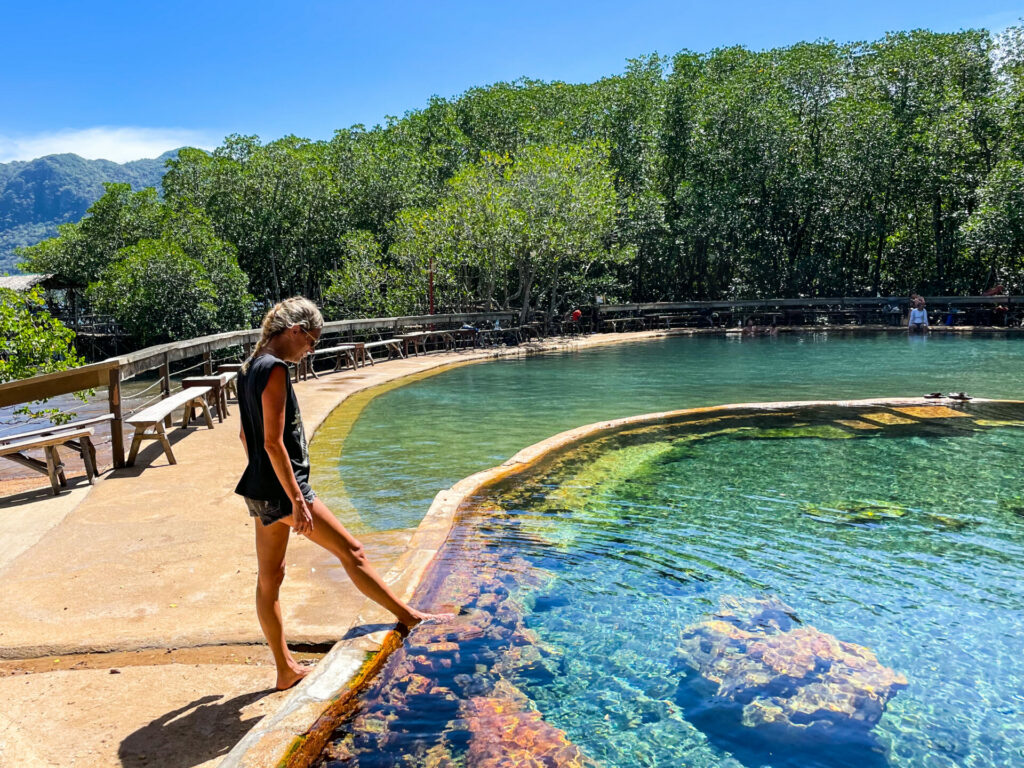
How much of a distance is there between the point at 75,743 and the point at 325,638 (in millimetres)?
1152

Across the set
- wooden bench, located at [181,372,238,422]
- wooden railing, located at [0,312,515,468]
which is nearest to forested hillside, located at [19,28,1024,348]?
wooden bench, located at [181,372,238,422]

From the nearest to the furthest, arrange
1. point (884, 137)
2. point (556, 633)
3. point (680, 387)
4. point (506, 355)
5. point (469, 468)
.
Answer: point (556, 633)
point (469, 468)
point (680, 387)
point (506, 355)
point (884, 137)

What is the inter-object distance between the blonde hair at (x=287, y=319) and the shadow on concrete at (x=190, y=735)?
147 centimetres

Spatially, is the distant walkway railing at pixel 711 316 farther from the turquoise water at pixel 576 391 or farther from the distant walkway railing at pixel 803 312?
the turquoise water at pixel 576 391

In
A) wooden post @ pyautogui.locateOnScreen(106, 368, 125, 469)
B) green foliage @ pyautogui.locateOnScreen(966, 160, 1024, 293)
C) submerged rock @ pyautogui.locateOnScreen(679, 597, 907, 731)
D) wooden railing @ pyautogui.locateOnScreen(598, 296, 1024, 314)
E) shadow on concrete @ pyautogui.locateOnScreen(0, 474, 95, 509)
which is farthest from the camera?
wooden railing @ pyautogui.locateOnScreen(598, 296, 1024, 314)

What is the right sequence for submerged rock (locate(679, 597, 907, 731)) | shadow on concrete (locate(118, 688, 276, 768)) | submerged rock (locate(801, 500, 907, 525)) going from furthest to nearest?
submerged rock (locate(801, 500, 907, 525)) → submerged rock (locate(679, 597, 907, 731)) → shadow on concrete (locate(118, 688, 276, 768))

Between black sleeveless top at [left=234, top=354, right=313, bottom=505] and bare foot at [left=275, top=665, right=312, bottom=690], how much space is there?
30.7 inches

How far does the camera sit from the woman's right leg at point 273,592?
3.17 meters

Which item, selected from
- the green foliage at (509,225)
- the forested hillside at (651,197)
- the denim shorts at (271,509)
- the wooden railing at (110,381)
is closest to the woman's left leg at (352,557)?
the denim shorts at (271,509)

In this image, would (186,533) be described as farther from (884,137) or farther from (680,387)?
(884,137)

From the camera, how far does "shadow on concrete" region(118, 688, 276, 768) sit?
272cm

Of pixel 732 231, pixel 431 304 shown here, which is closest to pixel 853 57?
pixel 732 231

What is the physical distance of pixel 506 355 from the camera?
23484 mm

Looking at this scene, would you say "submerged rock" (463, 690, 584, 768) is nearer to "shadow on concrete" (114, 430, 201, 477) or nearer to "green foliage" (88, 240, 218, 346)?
"shadow on concrete" (114, 430, 201, 477)
